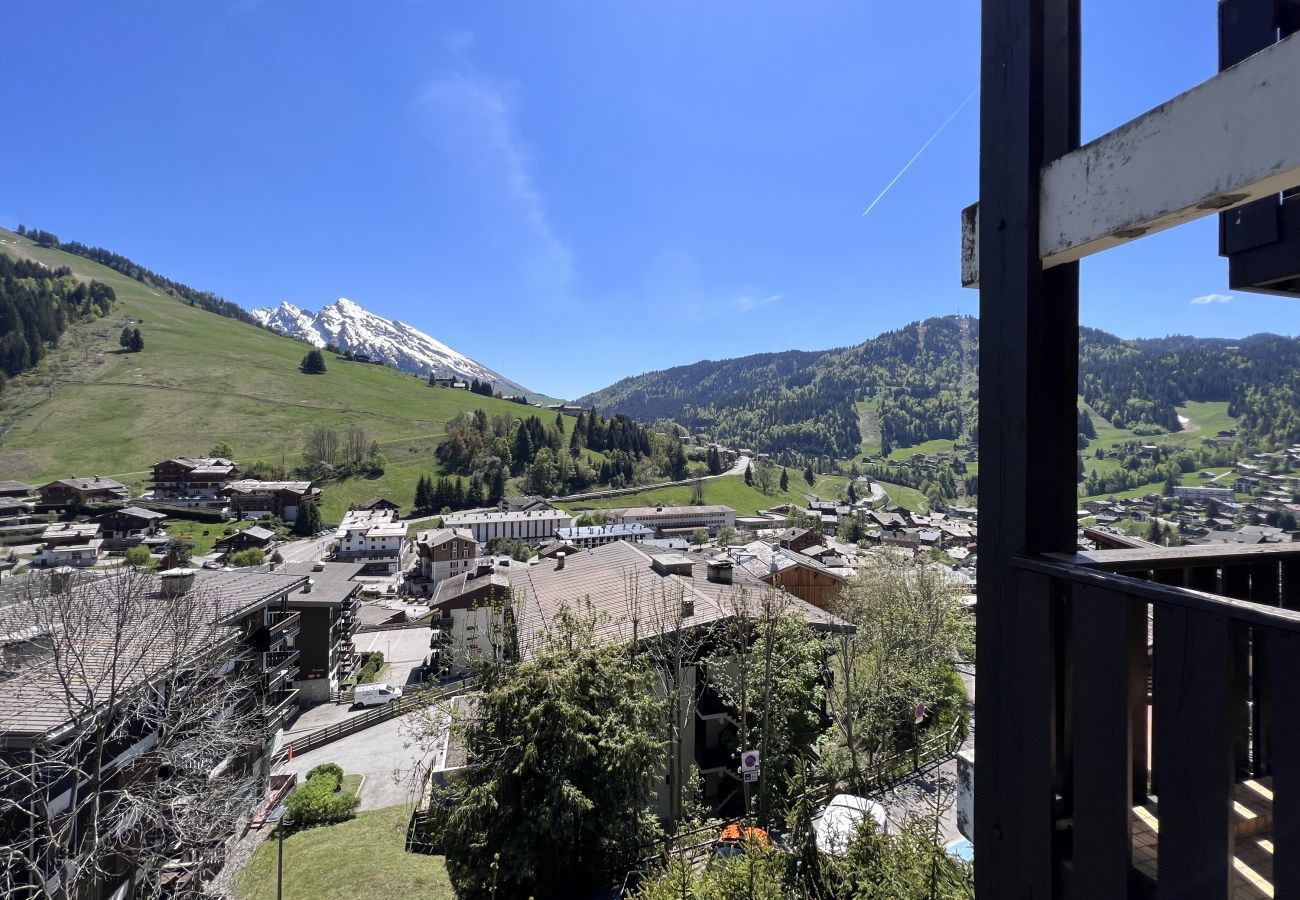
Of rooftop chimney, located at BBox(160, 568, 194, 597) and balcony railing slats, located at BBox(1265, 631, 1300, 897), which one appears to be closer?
balcony railing slats, located at BBox(1265, 631, 1300, 897)

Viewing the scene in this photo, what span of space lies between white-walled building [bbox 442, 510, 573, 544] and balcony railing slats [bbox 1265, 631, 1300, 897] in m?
82.6

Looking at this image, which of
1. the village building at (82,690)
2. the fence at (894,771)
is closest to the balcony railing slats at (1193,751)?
the fence at (894,771)

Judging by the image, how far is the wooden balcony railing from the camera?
1.28 metres

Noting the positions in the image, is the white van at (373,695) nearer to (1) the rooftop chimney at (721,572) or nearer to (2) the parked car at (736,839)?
(1) the rooftop chimney at (721,572)

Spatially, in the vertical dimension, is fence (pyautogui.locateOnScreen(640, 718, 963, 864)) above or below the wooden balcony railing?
below

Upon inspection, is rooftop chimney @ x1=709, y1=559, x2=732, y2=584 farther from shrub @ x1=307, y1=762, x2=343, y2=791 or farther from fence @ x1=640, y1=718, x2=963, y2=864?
shrub @ x1=307, y1=762, x2=343, y2=791

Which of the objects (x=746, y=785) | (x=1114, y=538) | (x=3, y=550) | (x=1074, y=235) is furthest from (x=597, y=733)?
(x=3, y=550)

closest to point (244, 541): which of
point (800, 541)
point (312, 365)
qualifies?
point (800, 541)

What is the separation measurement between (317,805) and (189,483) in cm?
8596

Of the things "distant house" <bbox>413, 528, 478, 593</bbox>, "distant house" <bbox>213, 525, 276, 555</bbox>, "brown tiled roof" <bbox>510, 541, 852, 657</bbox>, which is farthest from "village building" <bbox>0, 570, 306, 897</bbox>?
"distant house" <bbox>213, 525, 276, 555</bbox>

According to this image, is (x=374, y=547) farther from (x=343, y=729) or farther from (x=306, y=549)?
(x=343, y=729)

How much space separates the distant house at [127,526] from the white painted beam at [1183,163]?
8402 centimetres

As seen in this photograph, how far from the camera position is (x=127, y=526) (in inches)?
2628

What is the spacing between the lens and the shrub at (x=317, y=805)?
18.1 m
